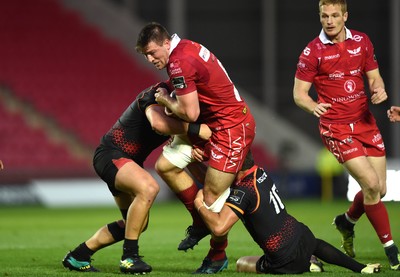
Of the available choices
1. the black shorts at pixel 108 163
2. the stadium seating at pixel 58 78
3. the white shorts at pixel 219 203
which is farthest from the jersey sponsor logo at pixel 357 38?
the stadium seating at pixel 58 78

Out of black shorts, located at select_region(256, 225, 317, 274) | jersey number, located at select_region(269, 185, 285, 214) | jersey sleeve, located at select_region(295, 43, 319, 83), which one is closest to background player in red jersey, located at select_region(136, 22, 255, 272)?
jersey number, located at select_region(269, 185, 285, 214)

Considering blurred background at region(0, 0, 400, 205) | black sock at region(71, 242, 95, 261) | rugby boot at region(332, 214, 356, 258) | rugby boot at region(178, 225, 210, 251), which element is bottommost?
blurred background at region(0, 0, 400, 205)

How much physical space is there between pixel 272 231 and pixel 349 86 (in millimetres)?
1941

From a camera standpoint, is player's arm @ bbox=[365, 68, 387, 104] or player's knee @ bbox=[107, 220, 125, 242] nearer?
player's knee @ bbox=[107, 220, 125, 242]

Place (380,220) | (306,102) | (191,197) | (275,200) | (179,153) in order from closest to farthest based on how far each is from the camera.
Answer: (275,200) < (179,153) < (191,197) < (380,220) < (306,102)

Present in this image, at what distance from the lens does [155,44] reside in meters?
7.54

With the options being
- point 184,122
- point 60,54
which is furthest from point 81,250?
point 60,54

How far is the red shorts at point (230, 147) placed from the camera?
7789 millimetres

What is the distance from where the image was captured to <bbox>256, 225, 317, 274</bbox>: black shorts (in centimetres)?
755

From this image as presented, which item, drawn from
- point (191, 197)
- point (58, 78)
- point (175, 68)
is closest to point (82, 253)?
point (191, 197)

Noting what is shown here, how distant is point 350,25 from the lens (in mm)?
27547

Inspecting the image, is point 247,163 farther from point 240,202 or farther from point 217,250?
point 217,250

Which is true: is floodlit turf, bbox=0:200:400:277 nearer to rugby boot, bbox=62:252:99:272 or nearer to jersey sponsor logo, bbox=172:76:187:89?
rugby boot, bbox=62:252:99:272

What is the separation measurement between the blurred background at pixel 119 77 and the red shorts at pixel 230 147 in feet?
42.1
